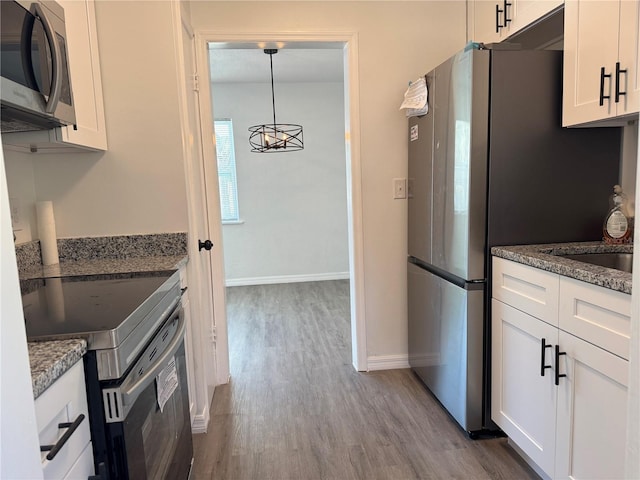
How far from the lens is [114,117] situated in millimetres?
1823

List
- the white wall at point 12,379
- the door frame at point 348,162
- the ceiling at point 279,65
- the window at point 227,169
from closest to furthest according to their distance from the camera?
the white wall at point 12,379
the door frame at point 348,162
the ceiling at point 279,65
the window at point 227,169

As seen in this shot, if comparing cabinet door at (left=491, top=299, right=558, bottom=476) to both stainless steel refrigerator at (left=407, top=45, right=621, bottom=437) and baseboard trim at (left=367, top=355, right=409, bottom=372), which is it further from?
baseboard trim at (left=367, top=355, right=409, bottom=372)

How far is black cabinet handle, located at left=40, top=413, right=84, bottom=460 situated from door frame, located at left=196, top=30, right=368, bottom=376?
166cm

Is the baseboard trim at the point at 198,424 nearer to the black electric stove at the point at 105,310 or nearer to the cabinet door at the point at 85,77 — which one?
the black electric stove at the point at 105,310

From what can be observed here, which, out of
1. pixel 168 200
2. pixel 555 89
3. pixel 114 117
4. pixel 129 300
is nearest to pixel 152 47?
pixel 114 117

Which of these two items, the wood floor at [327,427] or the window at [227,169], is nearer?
the wood floor at [327,427]

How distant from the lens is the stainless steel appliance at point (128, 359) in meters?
0.96

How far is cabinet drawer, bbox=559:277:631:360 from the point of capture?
1.19 m

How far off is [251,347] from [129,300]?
2.12 metres

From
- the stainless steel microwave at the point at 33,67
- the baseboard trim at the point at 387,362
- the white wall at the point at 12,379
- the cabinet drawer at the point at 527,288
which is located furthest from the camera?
the baseboard trim at the point at 387,362

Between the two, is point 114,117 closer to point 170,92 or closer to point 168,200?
point 170,92

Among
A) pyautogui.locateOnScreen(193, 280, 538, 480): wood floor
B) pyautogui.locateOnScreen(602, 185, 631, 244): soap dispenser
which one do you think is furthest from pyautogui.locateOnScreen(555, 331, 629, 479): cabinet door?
pyautogui.locateOnScreen(602, 185, 631, 244): soap dispenser

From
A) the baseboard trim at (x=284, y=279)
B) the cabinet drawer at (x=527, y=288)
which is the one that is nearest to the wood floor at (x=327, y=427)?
the cabinet drawer at (x=527, y=288)

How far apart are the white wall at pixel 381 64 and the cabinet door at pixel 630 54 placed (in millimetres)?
1221
